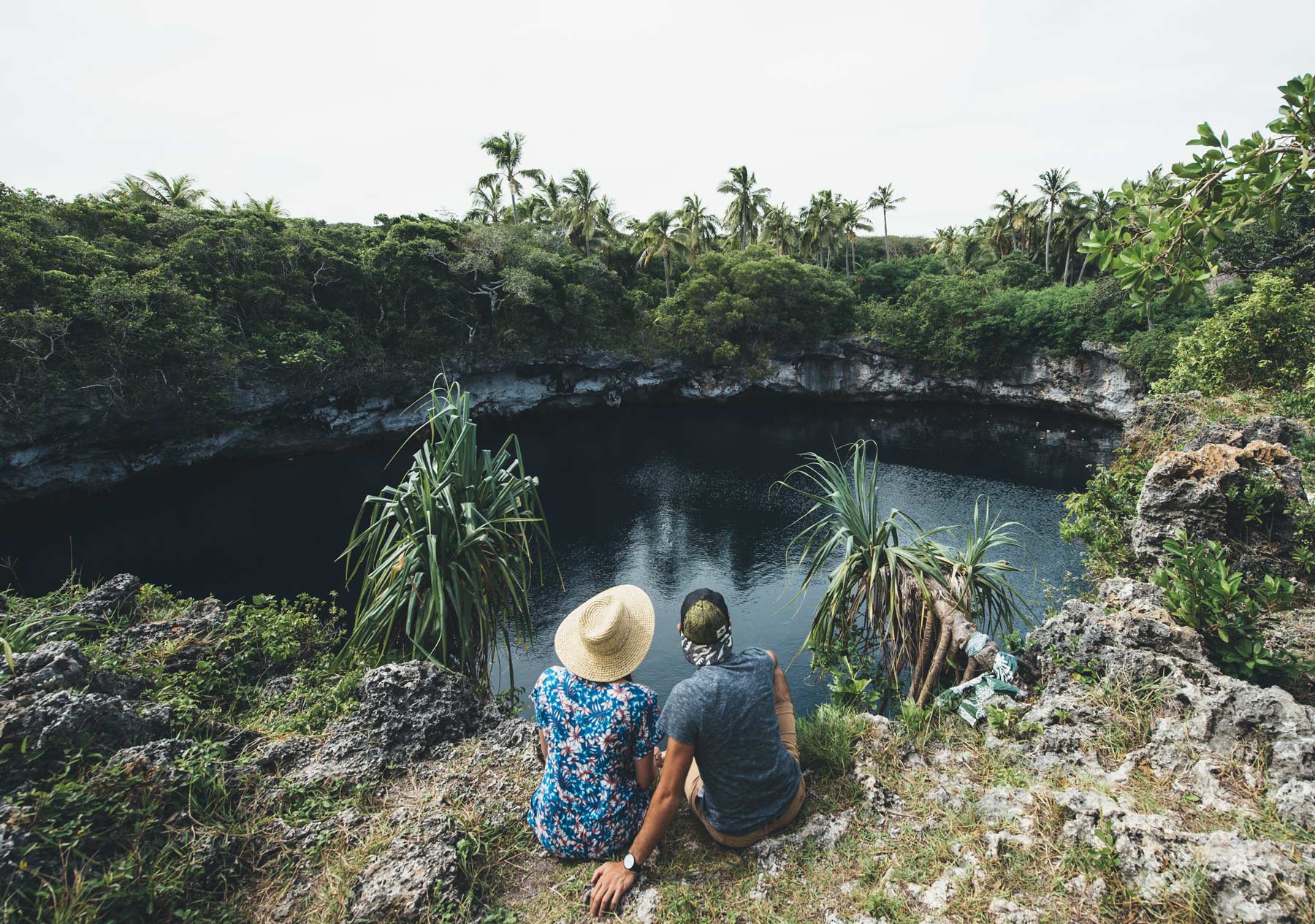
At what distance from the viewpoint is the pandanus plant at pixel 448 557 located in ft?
15.3

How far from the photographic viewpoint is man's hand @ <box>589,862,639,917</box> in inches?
101

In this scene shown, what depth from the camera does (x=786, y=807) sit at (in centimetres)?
288

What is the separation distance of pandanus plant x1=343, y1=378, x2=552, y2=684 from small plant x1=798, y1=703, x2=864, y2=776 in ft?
7.96

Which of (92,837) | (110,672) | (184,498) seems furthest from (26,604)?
(184,498)

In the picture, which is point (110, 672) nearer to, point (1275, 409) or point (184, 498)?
point (1275, 409)

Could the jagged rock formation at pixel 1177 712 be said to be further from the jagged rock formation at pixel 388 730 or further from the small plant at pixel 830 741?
the jagged rock formation at pixel 388 730

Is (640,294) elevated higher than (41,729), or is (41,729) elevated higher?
(640,294)

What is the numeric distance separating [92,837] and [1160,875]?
405 cm

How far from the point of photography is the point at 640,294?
97.9ft

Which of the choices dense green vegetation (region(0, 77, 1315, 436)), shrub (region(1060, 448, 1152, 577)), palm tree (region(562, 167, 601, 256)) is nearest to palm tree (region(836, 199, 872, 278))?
dense green vegetation (region(0, 77, 1315, 436))

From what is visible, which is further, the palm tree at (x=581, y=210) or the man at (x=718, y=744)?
A: the palm tree at (x=581, y=210)

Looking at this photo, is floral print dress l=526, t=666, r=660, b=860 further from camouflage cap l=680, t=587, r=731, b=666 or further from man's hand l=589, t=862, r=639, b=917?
camouflage cap l=680, t=587, r=731, b=666

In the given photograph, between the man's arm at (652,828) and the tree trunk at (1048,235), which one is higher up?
the tree trunk at (1048,235)

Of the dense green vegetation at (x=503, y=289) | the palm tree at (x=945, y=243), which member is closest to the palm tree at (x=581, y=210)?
the dense green vegetation at (x=503, y=289)
